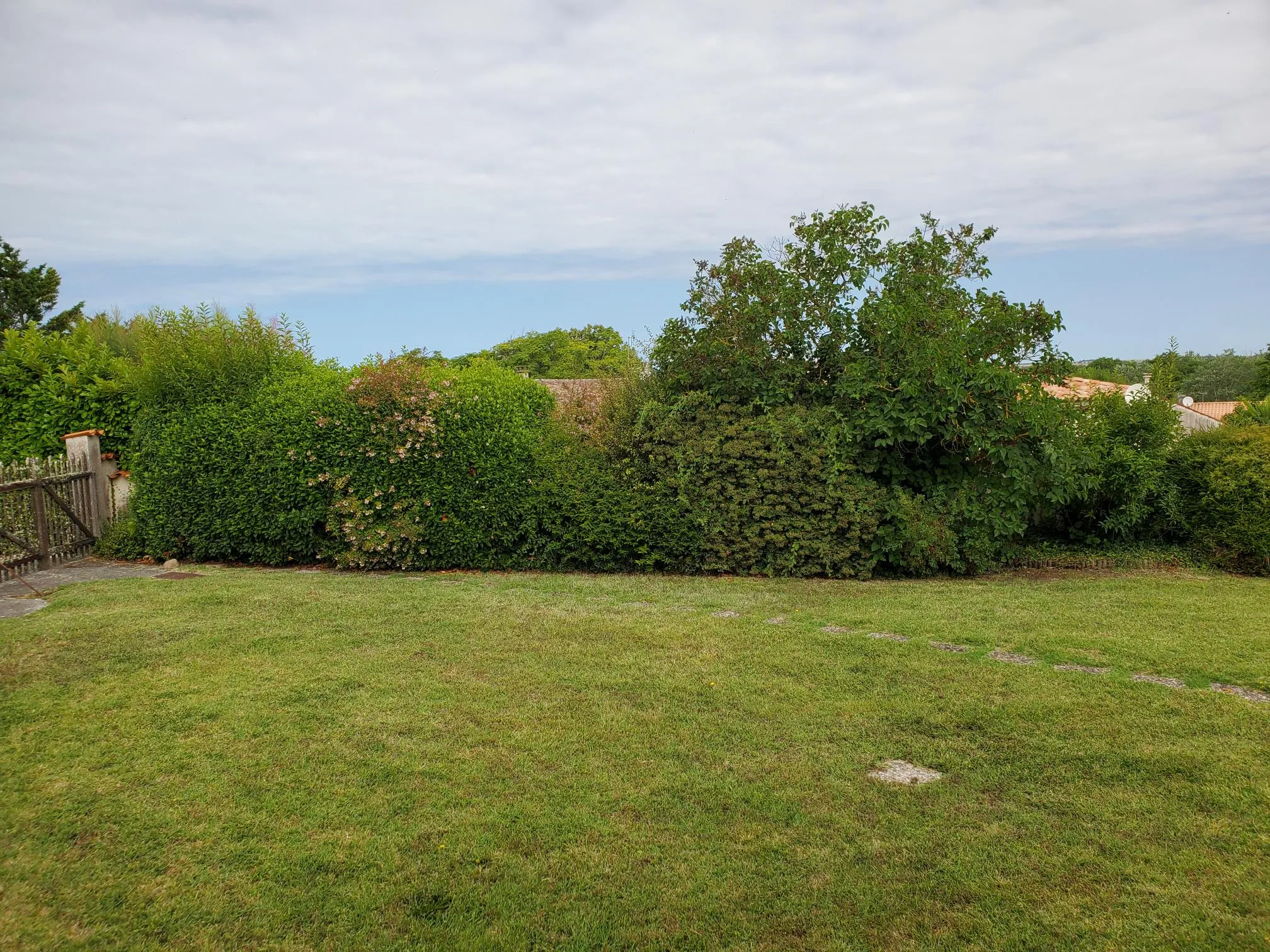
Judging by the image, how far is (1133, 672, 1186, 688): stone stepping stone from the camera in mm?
5586

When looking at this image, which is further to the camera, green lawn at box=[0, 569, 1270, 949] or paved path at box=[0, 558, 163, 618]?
paved path at box=[0, 558, 163, 618]

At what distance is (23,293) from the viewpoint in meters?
33.8

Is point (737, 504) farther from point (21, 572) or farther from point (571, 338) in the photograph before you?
point (571, 338)

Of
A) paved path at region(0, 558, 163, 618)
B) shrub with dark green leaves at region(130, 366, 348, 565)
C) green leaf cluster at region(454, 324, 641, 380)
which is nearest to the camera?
paved path at region(0, 558, 163, 618)

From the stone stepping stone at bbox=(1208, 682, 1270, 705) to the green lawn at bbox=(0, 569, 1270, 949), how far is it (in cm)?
8

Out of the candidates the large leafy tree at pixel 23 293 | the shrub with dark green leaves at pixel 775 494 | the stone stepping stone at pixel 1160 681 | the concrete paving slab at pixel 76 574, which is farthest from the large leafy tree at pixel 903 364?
the large leafy tree at pixel 23 293

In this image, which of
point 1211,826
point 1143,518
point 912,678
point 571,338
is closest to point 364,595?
point 912,678

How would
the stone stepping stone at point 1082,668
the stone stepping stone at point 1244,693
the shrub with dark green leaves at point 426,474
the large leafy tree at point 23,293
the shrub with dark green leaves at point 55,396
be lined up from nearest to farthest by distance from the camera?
1. the stone stepping stone at point 1244,693
2. the stone stepping stone at point 1082,668
3. the shrub with dark green leaves at point 426,474
4. the shrub with dark green leaves at point 55,396
5. the large leafy tree at point 23,293

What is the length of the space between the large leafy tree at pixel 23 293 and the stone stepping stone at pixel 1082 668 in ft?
124

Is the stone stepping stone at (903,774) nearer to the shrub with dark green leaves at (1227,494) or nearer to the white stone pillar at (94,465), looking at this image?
the shrub with dark green leaves at (1227,494)

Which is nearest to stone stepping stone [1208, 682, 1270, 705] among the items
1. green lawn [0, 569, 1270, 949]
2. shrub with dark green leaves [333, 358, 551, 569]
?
green lawn [0, 569, 1270, 949]

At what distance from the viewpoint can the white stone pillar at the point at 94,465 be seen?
11.9 m

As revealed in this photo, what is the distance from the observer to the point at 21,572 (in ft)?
34.3

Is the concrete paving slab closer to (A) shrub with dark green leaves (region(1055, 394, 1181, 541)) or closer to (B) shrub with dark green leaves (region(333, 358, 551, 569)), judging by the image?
(B) shrub with dark green leaves (region(333, 358, 551, 569))
